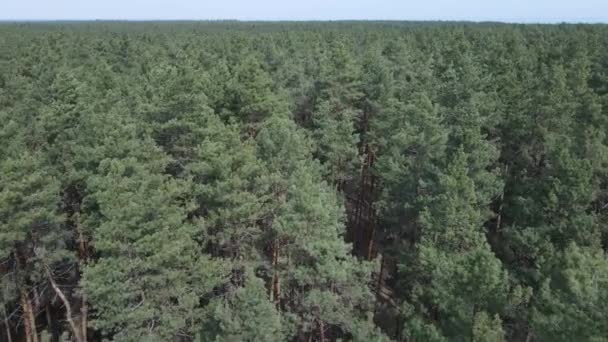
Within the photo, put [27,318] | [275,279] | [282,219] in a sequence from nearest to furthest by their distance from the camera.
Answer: [282,219]
[27,318]
[275,279]

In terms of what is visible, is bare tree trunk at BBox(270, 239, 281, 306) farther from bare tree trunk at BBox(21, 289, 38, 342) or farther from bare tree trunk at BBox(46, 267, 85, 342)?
bare tree trunk at BBox(21, 289, 38, 342)

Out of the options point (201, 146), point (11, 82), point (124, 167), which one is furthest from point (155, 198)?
point (11, 82)

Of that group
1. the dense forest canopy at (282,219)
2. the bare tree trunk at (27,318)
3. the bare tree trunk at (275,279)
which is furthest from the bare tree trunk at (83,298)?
the bare tree trunk at (275,279)

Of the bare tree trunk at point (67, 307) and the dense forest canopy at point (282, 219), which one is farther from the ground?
the dense forest canopy at point (282, 219)

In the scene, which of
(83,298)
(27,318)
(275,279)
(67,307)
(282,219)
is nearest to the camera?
(282,219)

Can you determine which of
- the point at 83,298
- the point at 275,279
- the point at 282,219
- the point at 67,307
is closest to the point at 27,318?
the point at 67,307

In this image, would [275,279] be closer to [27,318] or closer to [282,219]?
[282,219]

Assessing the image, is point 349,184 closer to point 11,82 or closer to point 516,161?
point 516,161

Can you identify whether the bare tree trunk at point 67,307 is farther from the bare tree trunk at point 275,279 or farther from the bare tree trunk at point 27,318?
the bare tree trunk at point 275,279

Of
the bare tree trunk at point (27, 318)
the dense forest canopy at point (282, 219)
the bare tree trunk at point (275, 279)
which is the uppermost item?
the dense forest canopy at point (282, 219)
